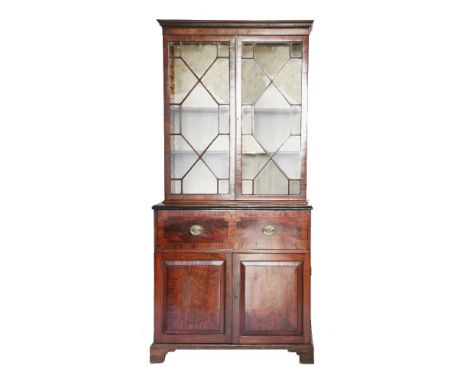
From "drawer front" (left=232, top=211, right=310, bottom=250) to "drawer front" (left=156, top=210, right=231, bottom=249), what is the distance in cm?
9

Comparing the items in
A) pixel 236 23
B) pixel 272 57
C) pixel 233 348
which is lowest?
pixel 233 348

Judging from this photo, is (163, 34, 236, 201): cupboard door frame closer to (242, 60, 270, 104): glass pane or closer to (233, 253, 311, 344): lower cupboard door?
(242, 60, 270, 104): glass pane

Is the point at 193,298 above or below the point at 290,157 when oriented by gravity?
below

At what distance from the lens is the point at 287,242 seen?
2799 millimetres

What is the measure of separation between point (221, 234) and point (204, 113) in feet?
2.74

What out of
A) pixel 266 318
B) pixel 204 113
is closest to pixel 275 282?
pixel 266 318

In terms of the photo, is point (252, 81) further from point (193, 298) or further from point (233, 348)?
point (233, 348)

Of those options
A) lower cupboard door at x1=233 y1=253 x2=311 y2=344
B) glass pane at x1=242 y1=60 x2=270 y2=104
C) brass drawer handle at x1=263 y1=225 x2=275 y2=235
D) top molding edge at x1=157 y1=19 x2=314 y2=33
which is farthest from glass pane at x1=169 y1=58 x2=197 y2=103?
lower cupboard door at x1=233 y1=253 x2=311 y2=344

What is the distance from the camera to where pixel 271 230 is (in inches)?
110

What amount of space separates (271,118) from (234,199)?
610mm

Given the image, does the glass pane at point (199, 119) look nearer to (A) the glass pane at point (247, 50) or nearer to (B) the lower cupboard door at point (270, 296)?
(A) the glass pane at point (247, 50)

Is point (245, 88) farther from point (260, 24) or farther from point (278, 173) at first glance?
point (278, 173)

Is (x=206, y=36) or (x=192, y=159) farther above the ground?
(x=206, y=36)

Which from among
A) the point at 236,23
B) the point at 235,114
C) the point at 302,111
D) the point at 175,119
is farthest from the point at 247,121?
the point at 236,23
